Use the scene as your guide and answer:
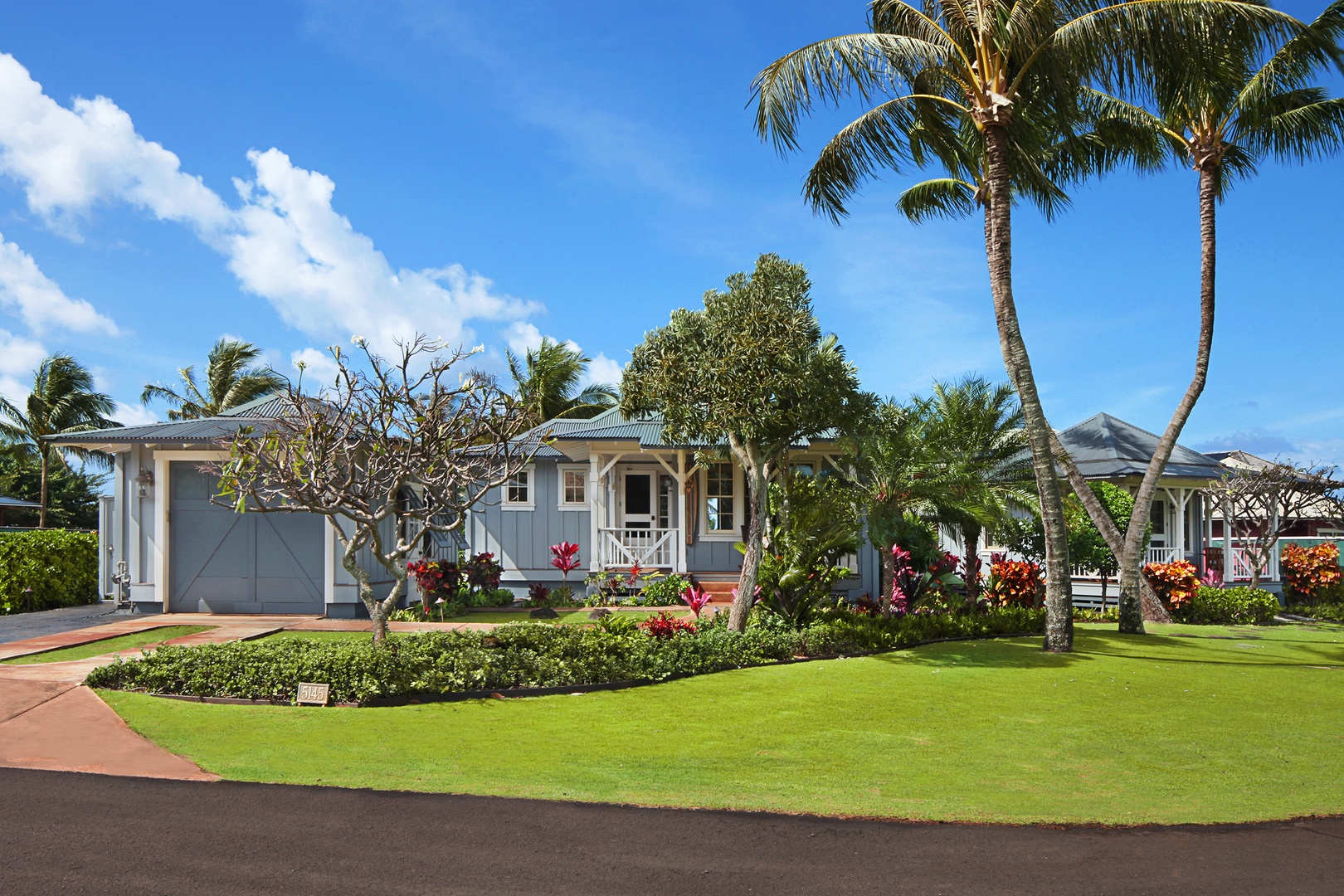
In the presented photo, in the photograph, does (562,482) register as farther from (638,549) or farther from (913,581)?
(913,581)

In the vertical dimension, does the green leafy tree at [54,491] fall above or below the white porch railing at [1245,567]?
above

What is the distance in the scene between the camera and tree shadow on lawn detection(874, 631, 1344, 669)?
39.9 ft

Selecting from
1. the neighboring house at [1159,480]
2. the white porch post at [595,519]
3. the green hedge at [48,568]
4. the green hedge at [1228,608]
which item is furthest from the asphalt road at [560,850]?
the neighboring house at [1159,480]

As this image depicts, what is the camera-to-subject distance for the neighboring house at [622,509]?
62.4 ft

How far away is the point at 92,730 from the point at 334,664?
6.87 feet

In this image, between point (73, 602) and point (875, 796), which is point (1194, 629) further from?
point (73, 602)

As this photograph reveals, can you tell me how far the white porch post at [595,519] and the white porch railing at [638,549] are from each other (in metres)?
0.09

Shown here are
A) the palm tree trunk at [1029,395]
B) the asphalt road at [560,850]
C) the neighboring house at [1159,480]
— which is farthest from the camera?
the neighboring house at [1159,480]

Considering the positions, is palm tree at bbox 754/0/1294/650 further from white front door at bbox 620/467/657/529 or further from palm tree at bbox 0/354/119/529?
palm tree at bbox 0/354/119/529

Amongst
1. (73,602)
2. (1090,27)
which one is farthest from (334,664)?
(73,602)

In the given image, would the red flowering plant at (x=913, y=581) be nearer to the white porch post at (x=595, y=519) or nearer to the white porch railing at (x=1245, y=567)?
the white porch post at (x=595, y=519)

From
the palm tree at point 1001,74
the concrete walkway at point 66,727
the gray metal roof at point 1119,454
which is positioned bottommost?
the concrete walkway at point 66,727

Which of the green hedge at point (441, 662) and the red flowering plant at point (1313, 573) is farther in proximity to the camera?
the red flowering plant at point (1313, 573)

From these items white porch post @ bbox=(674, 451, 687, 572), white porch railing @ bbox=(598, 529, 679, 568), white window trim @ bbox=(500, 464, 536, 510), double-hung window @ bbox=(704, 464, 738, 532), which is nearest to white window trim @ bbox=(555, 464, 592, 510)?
white window trim @ bbox=(500, 464, 536, 510)
